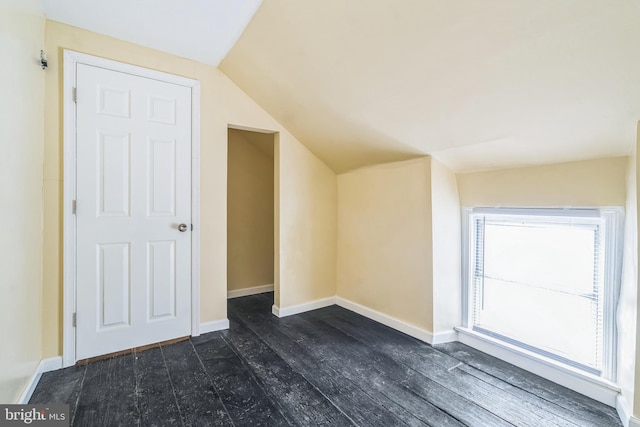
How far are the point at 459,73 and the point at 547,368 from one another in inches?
76.5

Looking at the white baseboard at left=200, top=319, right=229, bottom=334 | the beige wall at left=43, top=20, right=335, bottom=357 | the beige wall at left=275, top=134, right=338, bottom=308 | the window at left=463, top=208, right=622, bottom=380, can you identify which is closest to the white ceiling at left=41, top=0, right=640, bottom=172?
the beige wall at left=43, top=20, right=335, bottom=357

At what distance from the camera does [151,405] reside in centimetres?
163

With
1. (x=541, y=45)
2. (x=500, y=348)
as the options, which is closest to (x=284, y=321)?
(x=500, y=348)

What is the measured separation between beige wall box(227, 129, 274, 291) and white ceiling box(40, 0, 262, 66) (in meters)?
1.38

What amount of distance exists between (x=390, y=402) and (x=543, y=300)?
1.34m

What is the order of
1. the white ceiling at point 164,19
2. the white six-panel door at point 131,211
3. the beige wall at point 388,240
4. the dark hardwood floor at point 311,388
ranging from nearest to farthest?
the dark hardwood floor at point 311,388, the white ceiling at point 164,19, the white six-panel door at point 131,211, the beige wall at point 388,240

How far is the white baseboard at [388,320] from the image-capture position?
2426 millimetres

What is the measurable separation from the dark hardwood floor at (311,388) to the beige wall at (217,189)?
50 centimetres

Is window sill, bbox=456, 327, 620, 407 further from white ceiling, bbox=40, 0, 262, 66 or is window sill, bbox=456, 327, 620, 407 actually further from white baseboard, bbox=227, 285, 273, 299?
white ceiling, bbox=40, 0, 262, 66

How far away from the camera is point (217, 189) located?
2.65 meters

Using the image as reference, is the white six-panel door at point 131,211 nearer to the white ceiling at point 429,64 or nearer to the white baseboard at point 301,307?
the white ceiling at point 429,64

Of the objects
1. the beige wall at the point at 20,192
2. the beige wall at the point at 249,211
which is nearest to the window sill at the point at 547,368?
the beige wall at the point at 249,211

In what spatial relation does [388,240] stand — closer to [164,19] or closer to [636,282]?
[636,282]

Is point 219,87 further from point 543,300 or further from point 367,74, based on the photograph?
point 543,300
